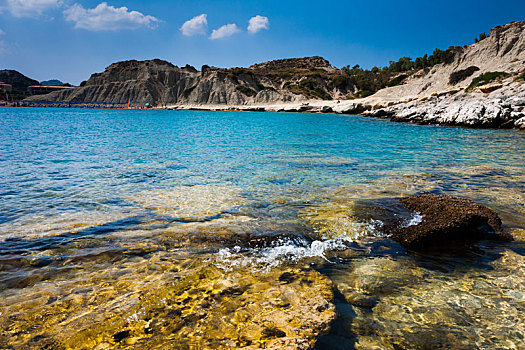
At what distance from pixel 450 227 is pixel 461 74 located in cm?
6624

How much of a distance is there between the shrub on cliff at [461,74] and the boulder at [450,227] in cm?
6433

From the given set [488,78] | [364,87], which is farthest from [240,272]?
[364,87]

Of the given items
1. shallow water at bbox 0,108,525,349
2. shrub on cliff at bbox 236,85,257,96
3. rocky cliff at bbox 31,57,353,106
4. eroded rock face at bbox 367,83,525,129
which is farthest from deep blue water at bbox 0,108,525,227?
shrub on cliff at bbox 236,85,257,96

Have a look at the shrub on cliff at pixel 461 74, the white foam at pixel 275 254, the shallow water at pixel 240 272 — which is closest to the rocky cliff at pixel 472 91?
the shrub on cliff at pixel 461 74

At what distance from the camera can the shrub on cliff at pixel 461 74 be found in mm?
54719

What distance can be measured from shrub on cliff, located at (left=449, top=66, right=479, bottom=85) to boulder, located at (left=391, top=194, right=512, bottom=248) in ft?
211

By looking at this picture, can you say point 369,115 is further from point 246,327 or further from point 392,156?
point 246,327

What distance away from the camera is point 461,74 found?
183 feet

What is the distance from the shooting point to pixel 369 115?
5803cm

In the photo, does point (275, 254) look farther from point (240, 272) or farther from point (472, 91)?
point (472, 91)

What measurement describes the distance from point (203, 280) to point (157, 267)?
877 mm

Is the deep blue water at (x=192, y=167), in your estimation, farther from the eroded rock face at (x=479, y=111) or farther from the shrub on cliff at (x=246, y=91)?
the shrub on cliff at (x=246, y=91)

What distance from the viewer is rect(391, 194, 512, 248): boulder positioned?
4.94 meters

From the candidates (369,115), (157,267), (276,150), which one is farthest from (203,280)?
(369,115)
